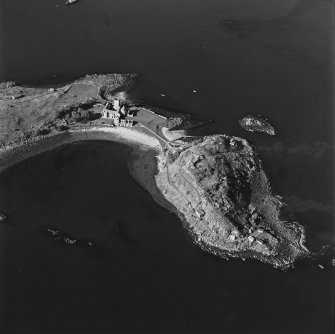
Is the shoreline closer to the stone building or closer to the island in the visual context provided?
the island

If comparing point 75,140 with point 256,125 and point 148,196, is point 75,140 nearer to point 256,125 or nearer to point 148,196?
point 148,196

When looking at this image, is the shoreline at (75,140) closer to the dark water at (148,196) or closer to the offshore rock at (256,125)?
the dark water at (148,196)

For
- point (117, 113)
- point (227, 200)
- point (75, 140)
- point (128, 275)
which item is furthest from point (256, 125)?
point (128, 275)

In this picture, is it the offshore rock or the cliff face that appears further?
the offshore rock

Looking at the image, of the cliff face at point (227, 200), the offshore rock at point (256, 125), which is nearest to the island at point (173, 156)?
the cliff face at point (227, 200)

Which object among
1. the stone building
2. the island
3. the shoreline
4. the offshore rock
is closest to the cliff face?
the island
